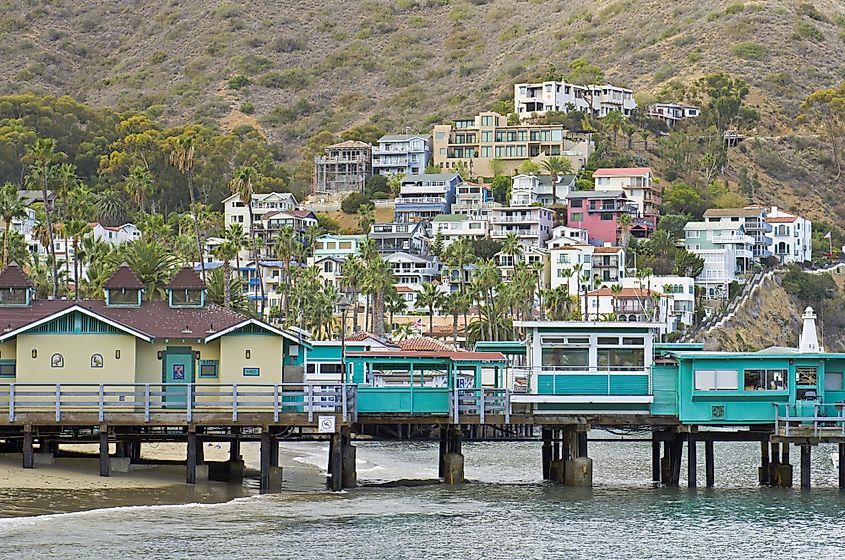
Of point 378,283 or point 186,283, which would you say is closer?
point 186,283

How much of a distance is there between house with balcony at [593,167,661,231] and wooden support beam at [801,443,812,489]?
13957 cm

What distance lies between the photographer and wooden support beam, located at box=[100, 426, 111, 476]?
4928 centimetres

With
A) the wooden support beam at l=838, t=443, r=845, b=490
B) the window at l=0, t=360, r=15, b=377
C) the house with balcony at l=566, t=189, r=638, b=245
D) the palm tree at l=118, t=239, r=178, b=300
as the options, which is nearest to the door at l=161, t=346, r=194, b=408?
the window at l=0, t=360, r=15, b=377

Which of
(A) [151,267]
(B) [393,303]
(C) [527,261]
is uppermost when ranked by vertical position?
(C) [527,261]

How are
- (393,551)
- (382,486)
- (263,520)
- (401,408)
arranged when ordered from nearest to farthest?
(393,551), (263,520), (401,408), (382,486)

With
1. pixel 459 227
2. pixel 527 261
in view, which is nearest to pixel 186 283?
pixel 527 261

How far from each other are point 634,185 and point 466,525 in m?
150

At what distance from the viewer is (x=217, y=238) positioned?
180 m

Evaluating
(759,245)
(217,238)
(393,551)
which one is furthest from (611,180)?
(393,551)

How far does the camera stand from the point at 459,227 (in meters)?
190

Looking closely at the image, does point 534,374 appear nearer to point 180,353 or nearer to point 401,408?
point 401,408

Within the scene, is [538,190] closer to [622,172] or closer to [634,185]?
[622,172]

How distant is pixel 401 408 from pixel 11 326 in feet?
41.2

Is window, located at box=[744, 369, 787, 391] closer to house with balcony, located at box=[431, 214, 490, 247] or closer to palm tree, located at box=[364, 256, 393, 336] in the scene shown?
palm tree, located at box=[364, 256, 393, 336]
